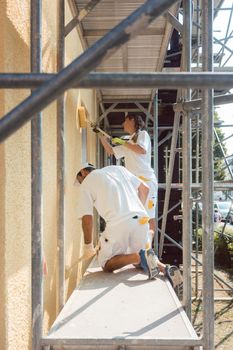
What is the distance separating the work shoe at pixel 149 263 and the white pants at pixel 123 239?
0.55 feet

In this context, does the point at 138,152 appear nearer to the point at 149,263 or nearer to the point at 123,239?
the point at 123,239

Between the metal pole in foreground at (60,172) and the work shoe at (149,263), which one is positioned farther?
the work shoe at (149,263)

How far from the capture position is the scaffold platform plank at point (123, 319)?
2.30 meters

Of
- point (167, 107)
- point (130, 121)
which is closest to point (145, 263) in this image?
point (130, 121)

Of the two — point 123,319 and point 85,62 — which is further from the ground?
point 85,62

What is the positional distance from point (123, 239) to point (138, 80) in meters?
2.68

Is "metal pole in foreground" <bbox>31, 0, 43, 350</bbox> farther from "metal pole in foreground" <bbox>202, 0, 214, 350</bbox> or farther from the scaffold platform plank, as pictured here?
"metal pole in foreground" <bbox>202, 0, 214, 350</bbox>

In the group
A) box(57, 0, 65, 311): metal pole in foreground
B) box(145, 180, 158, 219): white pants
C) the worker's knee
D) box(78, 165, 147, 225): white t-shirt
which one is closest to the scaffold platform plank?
box(57, 0, 65, 311): metal pole in foreground

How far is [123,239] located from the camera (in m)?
4.04

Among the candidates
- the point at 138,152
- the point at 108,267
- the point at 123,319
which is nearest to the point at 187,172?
the point at 123,319

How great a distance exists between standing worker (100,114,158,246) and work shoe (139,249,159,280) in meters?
1.17

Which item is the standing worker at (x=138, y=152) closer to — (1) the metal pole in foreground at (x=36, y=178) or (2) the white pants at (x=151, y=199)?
(2) the white pants at (x=151, y=199)

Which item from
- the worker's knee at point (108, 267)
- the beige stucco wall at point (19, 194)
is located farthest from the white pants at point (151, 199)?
the beige stucco wall at point (19, 194)

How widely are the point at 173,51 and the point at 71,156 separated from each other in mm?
4872
